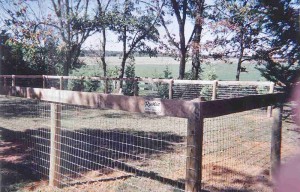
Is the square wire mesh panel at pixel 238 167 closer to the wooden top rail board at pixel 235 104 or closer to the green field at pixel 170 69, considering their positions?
the wooden top rail board at pixel 235 104

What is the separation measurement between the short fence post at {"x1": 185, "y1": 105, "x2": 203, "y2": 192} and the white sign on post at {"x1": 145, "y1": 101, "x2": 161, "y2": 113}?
1.35ft

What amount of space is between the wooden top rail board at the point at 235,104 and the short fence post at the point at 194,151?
0.33 feet

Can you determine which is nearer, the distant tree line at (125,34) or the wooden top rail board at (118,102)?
the wooden top rail board at (118,102)

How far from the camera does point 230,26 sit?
16125mm

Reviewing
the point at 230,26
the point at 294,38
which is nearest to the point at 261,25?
the point at 294,38

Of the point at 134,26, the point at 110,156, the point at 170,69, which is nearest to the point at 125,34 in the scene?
the point at 134,26

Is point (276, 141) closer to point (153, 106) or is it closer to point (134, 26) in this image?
point (153, 106)

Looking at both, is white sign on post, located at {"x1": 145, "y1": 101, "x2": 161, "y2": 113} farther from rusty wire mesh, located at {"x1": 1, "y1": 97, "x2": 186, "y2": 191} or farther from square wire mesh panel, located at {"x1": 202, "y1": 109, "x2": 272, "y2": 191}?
square wire mesh panel, located at {"x1": 202, "y1": 109, "x2": 272, "y2": 191}

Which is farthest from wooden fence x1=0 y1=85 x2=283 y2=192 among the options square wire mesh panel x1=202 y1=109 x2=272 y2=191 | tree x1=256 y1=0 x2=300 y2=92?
square wire mesh panel x1=202 y1=109 x2=272 y2=191

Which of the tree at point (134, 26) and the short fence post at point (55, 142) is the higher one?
the tree at point (134, 26)

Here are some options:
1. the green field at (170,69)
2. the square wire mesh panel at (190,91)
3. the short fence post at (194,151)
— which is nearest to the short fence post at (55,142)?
the short fence post at (194,151)

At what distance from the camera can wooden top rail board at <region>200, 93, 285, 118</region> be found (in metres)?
2.44

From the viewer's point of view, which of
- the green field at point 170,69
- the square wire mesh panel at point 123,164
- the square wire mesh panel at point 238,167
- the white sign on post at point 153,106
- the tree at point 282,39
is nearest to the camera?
the tree at point 282,39

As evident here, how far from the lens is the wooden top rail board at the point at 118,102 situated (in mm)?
2539
